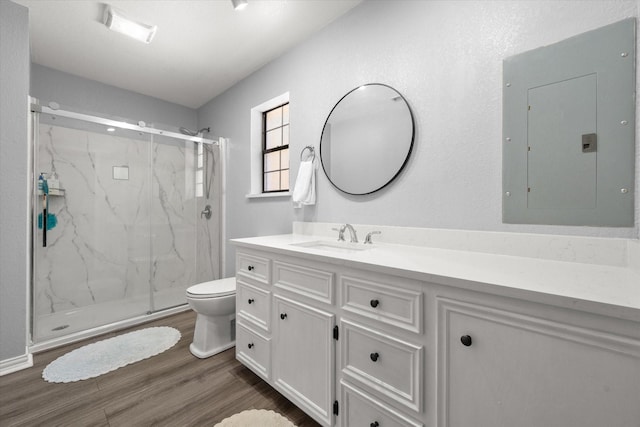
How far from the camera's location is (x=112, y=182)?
2.85 m

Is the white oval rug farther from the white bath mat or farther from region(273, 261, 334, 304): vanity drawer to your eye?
the white bath mat

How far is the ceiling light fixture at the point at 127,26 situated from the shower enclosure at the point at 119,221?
825 mm

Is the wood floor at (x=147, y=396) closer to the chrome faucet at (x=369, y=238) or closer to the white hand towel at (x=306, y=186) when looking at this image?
the chrome faucet at (x=369, y=238)

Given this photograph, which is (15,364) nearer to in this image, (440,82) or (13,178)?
(13,178)

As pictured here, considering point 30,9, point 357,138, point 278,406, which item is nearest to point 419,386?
point 278,406

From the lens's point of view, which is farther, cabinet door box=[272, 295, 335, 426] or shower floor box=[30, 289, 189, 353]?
shower floor box=[30, 289, 189, 353]

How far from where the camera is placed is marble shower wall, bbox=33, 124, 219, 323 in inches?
101

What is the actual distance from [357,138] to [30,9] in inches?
99.1

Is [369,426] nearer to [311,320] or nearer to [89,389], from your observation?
[311,320]

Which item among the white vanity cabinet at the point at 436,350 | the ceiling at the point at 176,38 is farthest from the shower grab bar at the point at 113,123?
the white vanity cabinet at the point at 436,350

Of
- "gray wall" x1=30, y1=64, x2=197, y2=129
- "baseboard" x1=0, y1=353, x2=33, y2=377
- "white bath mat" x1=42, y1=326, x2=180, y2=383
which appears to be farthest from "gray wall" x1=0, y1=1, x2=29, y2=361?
"gray wall" x1=30, y1=64, x2=197, y2=129

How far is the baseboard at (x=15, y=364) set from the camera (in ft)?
5.75

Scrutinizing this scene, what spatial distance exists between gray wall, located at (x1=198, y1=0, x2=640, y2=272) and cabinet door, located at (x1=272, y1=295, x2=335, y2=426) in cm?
75

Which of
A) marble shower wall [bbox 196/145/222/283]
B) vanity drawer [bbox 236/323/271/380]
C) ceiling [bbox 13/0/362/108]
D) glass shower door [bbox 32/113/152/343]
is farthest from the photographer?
marble shower wall [bbox 196/145/222/283]
